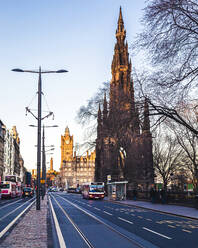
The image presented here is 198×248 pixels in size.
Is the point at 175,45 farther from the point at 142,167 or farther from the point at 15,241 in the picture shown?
the point at 142,167

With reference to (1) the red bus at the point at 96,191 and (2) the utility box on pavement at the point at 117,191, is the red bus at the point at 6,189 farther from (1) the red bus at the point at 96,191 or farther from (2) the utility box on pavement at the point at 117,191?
(2) the utility box on pavement at the point at 117,191

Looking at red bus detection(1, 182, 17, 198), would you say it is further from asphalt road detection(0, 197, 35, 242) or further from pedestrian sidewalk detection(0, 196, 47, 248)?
Result: pedestrian sidewalk detection(0, 196, 47, 248)

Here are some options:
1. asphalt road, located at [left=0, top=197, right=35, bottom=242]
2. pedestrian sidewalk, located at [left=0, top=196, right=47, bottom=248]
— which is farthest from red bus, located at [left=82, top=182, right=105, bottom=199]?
pedestrian sidewalk, located at [left=0, top=196, right=47, bottom=248]

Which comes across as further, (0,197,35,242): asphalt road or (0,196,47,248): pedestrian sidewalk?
(0,197,35,242): asphalt road

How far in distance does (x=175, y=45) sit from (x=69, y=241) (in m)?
7.31

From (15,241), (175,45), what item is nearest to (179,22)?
(175,45)

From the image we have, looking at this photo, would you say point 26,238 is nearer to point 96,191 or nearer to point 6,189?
point 96,191

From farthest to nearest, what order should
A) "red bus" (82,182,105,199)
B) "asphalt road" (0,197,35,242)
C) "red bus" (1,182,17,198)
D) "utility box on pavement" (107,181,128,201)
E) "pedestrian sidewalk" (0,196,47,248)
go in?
"red bus" (1,182,17,198) → "red bus" (82,182,105,199) → "utility box on pavement" (107,181,128,201) → "asphalt road" (0,197,35,242) → "pedestrian sidewalk" (0,196,47,248)

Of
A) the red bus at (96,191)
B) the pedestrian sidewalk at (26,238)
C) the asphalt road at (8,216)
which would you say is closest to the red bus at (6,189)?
the red bus at (96,191)

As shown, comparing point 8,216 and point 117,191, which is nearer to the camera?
point 8,216

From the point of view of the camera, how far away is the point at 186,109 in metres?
14.0

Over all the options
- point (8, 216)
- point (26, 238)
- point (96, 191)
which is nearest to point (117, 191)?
point (96, 191)

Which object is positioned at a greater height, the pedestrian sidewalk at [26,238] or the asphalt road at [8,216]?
the pedestrian sidewalk at [26,238]

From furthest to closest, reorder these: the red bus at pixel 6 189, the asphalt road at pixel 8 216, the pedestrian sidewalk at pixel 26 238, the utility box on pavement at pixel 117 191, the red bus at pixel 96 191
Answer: the red bus at pixel 6 189, the red bus at pixel 96 191, the utility box on pavement at pixel 117 191, the asphalt road at pixel 8 216, the pedestrian sidewalk at pixel 26 238
